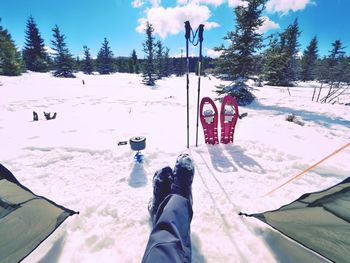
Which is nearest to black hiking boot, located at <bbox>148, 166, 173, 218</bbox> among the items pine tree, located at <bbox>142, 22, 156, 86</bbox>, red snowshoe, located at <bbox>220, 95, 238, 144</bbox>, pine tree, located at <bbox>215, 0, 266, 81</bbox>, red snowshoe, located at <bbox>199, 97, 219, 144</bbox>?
red snowshoe, located at <bbox>199, 97, 219, 144</bbox>

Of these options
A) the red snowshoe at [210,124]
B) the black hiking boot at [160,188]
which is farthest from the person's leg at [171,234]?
the red snowshoe at [210,124]

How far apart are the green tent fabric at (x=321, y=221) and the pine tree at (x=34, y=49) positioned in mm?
31692

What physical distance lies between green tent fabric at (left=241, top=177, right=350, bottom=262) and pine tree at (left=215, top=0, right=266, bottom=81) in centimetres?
912

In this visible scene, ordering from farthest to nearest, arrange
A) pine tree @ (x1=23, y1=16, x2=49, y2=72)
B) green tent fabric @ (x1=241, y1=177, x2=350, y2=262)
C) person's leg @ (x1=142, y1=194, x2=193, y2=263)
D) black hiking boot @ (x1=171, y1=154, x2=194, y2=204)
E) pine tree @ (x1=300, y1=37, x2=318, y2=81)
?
pine tree @ (x1=300, y1=37, x2=318, y2=81)
pine tree @ (x1=23, y1=16, x2=49, y2=72)
black hiking boot @ (x1=171, y1=154, x2=194, y2=204)
green tent fabric @ (x1=241, y1=177, x2=350, y2=262)
person's leg @ (x1=142, y1=194, x2=193, y2=263)

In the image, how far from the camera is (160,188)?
206 cm

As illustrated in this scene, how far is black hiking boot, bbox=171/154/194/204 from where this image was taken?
1.91 meters

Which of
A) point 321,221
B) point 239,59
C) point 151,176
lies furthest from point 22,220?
point 239,59

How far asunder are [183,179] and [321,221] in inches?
49.1

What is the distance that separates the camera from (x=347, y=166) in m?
3.28

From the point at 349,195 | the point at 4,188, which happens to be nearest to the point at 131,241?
the point at 4,188

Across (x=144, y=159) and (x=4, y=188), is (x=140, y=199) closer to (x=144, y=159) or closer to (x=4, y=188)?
(x=144, y=159)

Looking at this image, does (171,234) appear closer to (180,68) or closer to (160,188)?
(160,188)

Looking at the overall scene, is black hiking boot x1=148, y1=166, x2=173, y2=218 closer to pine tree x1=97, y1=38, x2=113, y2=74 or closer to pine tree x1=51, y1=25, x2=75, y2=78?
pine tree x1=51, y1=25, x2=75, y2=78

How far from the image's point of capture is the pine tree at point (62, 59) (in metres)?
24.3
